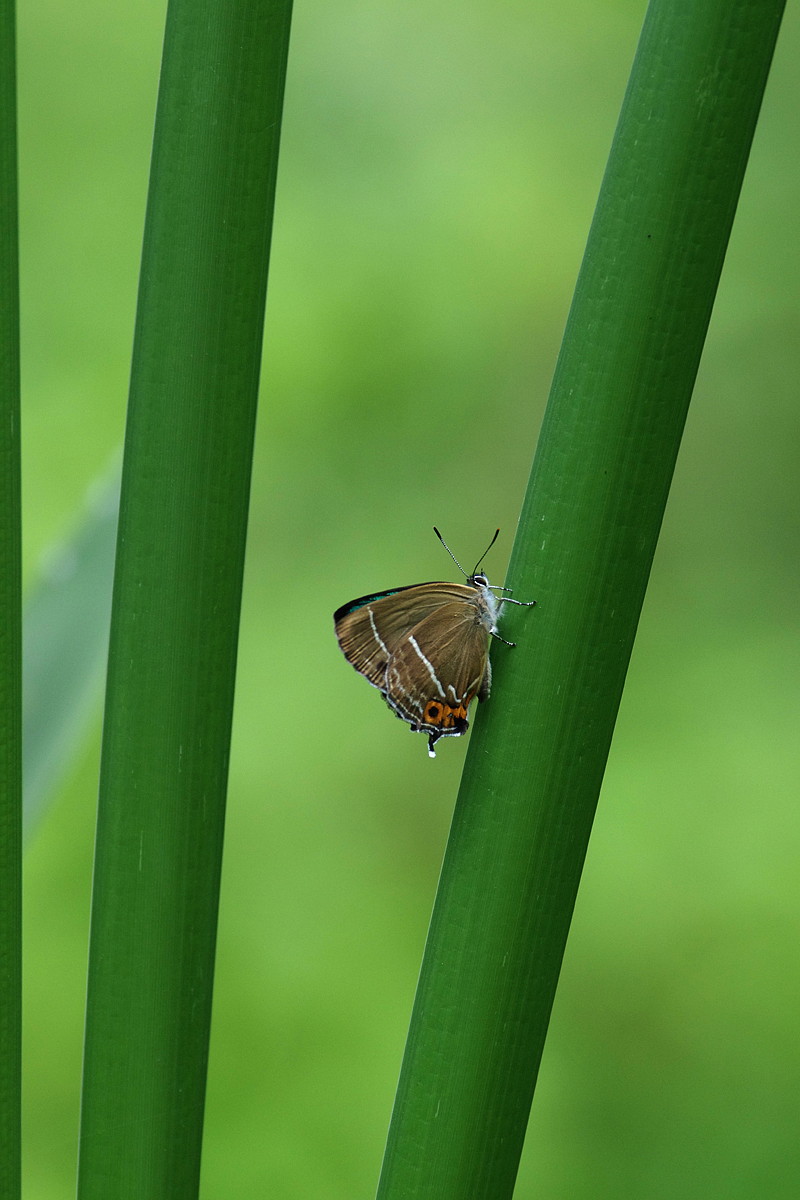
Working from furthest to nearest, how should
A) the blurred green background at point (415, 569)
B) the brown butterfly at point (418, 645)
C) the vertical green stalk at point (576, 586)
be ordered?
the blurred green background at point (415, 569), the brown butterfly at point (418, 645), the vertical green stalk at point (576, 586)

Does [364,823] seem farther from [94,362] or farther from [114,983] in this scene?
[114,983]

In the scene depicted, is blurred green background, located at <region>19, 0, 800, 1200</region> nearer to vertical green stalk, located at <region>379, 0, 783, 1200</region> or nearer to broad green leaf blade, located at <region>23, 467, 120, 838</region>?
broad green leaf blade, located at <region>23, 467, 120, 838</region>

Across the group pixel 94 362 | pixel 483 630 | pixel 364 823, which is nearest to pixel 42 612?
pixel 483 630

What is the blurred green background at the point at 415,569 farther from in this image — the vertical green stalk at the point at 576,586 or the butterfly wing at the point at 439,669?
the vertical green stalk at the point at 576,586

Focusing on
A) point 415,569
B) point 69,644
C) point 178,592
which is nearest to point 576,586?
point 178,592

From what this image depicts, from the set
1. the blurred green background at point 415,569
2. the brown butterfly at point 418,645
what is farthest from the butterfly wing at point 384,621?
the blurred green background at point 415,569

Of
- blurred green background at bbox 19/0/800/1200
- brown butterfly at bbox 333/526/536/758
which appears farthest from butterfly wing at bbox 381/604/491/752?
blurred green background at bbox 19/0/800/1200
